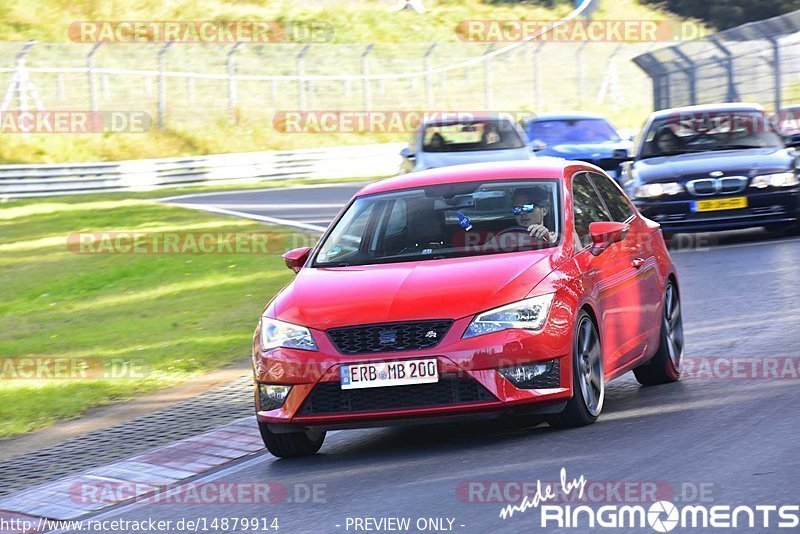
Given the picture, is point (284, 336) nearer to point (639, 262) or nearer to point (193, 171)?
point (639, 262)

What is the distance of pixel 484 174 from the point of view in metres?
9.13

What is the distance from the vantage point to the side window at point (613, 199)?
9500mm

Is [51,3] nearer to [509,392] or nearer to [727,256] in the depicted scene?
[727,256]

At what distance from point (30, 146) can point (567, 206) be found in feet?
124

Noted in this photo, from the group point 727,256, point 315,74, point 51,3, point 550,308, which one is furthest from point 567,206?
point 51,3

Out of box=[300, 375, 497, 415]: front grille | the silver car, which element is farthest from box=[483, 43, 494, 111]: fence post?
box=[300, 375, 497, 415]: front grille

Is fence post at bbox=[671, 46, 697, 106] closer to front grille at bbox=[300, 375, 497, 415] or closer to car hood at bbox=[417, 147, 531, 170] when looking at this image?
car hood at bbox=[417, 147, 531, 170]

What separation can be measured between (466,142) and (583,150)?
3126 mm

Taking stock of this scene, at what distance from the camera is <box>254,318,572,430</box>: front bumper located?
7523 mm

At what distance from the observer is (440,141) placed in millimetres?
21625
